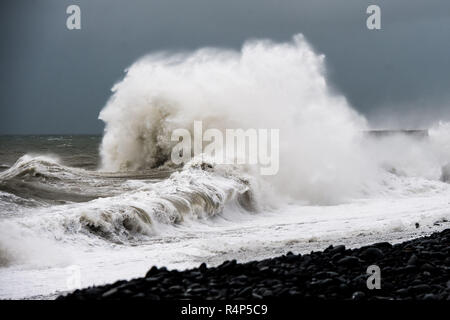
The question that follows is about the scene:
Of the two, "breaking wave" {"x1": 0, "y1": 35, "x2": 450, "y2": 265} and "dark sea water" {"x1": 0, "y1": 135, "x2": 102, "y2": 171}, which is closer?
"breaking wave" {"x1": 0, "y1": 35, "x2": 450, "y2": 265}

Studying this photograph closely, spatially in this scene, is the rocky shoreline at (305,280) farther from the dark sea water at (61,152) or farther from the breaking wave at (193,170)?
the dark sea water at (61,152)

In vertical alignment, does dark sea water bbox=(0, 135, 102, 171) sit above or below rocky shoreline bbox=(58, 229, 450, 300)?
above

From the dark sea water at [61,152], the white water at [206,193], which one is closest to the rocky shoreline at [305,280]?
the white water at [206,193]

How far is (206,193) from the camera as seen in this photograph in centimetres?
1369

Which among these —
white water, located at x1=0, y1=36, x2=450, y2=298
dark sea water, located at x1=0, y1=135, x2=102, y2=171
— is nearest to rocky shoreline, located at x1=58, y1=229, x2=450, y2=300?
white water, located at x1=0, y1=36, x2=450, y2=298

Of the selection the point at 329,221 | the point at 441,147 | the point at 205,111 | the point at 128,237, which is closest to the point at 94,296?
the point at 128,237

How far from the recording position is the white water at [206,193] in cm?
869

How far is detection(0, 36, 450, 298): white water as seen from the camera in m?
8.69

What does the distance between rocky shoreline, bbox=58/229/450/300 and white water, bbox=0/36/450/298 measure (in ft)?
4.35

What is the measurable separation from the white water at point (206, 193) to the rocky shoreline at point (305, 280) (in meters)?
1.32

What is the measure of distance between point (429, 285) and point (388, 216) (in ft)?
24.9

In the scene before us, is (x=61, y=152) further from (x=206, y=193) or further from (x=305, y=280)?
(x=305, y=280)

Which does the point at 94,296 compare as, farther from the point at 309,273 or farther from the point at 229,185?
the point at 229,185

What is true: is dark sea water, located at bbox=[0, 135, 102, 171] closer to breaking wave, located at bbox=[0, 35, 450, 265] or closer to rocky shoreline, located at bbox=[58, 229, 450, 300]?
breaking wave, located at bbox=[0, 35, 450, 265]
